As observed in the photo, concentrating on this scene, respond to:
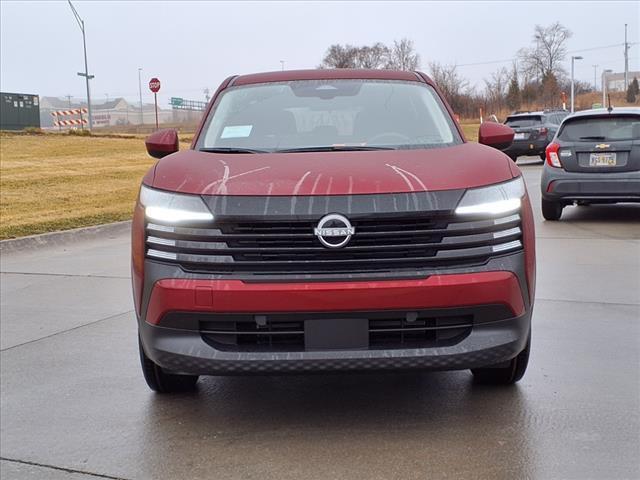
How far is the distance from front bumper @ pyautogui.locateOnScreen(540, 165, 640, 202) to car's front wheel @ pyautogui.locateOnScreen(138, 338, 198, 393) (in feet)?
25.7

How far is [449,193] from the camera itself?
3283mm

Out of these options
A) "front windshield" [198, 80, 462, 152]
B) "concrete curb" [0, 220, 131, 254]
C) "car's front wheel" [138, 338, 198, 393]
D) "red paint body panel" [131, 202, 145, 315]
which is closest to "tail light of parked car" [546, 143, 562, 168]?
"front windshield" [198, 80, 462, 152]

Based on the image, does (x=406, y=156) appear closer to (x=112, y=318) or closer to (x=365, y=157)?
(x=365, y=157)

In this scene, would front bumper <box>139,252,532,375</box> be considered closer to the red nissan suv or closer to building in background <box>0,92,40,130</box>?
the red nissan suv

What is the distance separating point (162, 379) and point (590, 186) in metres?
8.08

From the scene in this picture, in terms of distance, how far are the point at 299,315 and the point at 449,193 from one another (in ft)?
2.73

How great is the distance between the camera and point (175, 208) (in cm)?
337

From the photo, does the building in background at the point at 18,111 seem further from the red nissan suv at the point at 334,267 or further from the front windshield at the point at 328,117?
the red nissan suv at the point at 334,267

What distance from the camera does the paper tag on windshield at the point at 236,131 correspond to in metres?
4.41

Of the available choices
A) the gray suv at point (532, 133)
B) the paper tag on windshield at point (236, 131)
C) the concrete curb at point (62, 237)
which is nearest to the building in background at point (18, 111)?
the gray suv at point (532, 133)

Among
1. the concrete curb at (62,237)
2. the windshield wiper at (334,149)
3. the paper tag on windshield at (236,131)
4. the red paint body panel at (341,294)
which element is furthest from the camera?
the concrete curb at (62,237)

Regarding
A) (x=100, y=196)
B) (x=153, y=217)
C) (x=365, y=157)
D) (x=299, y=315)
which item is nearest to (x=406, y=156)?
(x=365, y=157)

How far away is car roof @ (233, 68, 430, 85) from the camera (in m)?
5.00

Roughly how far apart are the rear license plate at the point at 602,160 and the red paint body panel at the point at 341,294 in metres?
7.94
